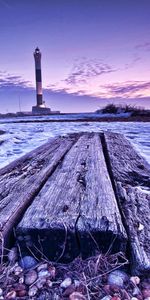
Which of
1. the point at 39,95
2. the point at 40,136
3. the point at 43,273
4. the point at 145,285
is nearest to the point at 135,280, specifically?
the point at 145,285

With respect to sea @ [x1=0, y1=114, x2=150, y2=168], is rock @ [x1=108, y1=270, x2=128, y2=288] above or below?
below

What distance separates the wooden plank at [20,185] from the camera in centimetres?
103

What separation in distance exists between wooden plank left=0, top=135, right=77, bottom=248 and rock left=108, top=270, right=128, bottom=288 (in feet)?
1.27

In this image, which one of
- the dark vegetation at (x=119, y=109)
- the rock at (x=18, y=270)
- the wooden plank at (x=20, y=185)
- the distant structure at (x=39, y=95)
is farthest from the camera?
the distant structure at (x=39, y=95)

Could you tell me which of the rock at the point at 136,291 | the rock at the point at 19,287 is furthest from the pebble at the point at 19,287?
the rock at the point at 136,291

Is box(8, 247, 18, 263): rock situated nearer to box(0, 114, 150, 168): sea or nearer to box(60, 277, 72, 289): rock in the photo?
box(60, 277, 72, 289): rock

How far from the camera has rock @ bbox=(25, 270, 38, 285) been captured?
2.72ft

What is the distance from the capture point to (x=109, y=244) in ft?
2.92

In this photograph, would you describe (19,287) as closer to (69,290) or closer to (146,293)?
(69,290)

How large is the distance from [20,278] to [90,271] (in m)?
0.23

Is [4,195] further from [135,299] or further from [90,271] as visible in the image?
[135,299]

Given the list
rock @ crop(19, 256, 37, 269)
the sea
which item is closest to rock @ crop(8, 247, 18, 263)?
rock @ crop(19, 256, 37, 269)

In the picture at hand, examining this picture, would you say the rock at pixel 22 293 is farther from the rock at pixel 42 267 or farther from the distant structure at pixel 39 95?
the distant structure at pixel 39 95

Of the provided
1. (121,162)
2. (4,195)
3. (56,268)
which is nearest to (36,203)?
(4,195)
